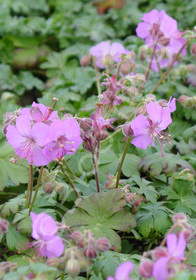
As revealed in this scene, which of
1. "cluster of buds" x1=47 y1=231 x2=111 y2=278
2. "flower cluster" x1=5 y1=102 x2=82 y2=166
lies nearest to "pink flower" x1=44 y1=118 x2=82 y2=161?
"flower cluster" x1=5 y1=102 x2=82 y2=166

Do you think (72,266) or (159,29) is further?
(159,29)

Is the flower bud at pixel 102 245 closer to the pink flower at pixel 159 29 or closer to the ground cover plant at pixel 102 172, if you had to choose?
the ground cover plant at pixel 102 172

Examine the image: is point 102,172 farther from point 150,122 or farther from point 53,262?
point 53,262

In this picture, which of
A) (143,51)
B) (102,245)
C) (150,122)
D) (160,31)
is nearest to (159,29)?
(160,31)

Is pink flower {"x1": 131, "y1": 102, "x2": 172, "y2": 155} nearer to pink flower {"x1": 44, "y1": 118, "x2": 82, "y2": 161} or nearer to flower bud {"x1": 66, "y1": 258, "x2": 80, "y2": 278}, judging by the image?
pink flower {"x1": 44, "y1": 118, "x2": 82, "y2": 161}

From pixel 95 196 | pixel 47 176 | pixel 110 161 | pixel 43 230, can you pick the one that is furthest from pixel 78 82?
pixel 43 230

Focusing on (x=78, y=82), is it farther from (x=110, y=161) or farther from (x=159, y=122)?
(x=159, y=122)

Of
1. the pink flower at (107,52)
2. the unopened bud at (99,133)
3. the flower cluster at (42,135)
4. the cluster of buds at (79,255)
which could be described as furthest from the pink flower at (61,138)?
the pink flower at (107,52)
